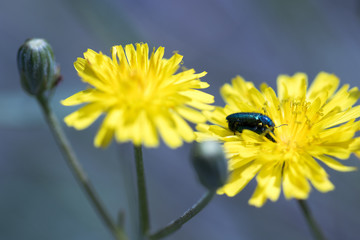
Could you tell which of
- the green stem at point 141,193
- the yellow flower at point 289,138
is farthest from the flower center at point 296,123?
the green stem at point 141,193

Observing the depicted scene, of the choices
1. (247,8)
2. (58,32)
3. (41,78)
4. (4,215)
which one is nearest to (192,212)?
(41,78)

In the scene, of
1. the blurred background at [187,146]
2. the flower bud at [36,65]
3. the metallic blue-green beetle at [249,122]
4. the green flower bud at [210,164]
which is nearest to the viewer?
the green flower bud at [210,164]

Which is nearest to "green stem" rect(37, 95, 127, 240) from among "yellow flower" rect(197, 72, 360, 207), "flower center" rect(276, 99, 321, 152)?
"yellow flower" rect(197, 72, 360, 207)

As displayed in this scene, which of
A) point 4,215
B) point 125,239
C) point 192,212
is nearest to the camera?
point 192,212

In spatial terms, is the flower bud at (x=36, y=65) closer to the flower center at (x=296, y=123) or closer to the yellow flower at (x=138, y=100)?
the yellow flower at (x=138, y=100)

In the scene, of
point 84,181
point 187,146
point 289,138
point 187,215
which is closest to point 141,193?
point 187,215

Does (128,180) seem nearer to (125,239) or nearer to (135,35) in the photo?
(125,239)

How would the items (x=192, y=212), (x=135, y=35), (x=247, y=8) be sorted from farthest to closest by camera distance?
(x=247, y=8), (x=135, y=35), (x=192, y=212)
